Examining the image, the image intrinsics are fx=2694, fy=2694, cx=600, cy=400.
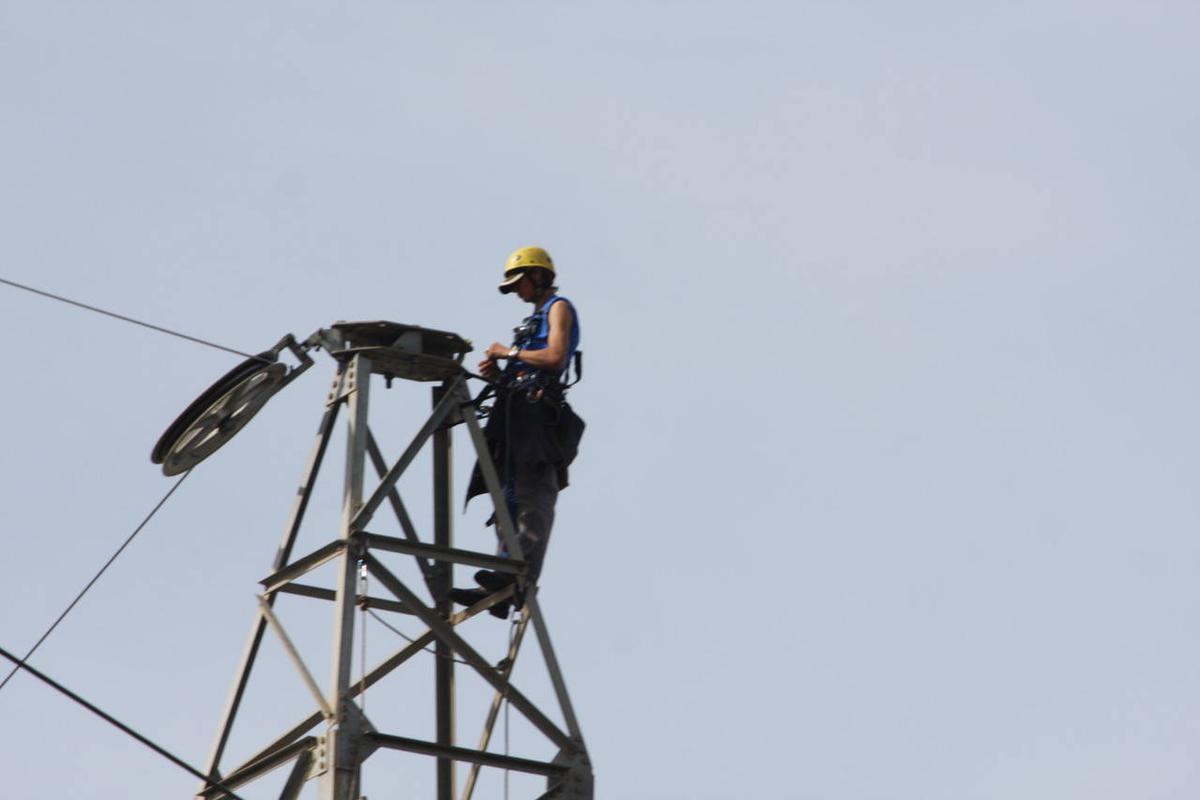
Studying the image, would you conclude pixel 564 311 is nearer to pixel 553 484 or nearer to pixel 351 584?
pixel 553 484

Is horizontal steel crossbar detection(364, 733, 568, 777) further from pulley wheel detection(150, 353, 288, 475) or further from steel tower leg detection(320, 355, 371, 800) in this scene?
pulley wheel detection(150, 353, 288, 475)

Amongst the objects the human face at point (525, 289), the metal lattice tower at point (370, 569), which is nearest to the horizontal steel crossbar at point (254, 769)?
the metal lattice tower at point (370, 569)

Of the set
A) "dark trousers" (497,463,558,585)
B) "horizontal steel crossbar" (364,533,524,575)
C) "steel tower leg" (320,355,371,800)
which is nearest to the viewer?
"steel tower leg" (320,355,371,800)

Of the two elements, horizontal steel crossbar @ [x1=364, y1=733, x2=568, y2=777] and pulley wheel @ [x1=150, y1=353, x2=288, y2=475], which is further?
pulley wheel @ [x1=150, y1=353, x2=288, y2=475]

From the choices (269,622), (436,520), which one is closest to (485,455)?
(436,520)

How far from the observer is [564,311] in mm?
17094

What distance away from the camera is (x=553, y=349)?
17.0 m

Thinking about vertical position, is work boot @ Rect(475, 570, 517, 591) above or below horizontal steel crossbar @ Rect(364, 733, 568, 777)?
above

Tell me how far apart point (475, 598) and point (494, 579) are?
0.28 m

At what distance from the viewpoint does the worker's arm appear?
16953 millimetres

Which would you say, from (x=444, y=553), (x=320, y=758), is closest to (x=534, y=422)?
(x=444, y=553)

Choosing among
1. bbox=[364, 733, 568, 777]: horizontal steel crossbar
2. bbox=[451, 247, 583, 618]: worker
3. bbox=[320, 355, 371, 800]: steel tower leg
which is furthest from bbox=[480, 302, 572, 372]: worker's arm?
bbox=[364, 733, 568, 777]: horizontal steel crossbar

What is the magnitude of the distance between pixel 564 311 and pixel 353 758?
3552 mm

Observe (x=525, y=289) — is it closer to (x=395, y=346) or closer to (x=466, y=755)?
(x=395, y=346)
